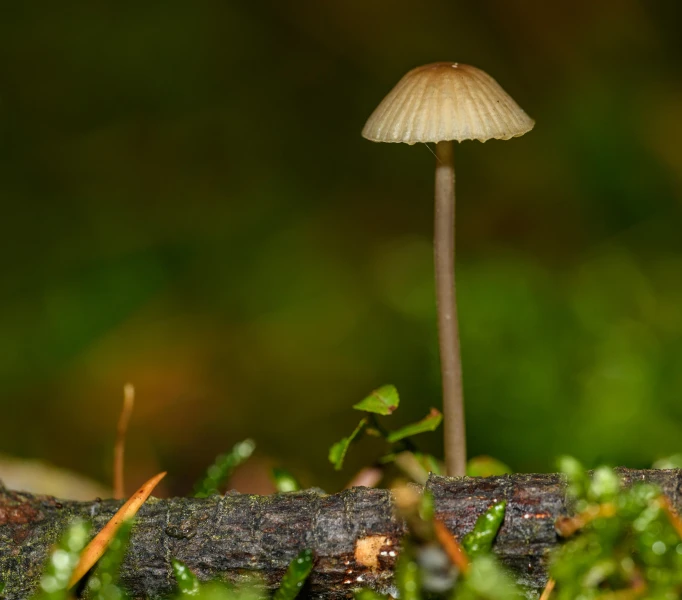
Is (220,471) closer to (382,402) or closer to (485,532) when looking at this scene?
(382,402)

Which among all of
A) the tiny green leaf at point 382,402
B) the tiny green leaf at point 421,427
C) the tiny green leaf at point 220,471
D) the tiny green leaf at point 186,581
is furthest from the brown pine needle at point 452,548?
the tiny green leaf at point 220,471

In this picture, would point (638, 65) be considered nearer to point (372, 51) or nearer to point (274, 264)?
point (372, 51)

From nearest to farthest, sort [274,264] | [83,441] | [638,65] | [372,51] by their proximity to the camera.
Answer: [83,441] → [274,264] → [638,65] → [372,51]

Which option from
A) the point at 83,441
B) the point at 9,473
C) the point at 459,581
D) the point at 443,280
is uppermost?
the point at 443,280

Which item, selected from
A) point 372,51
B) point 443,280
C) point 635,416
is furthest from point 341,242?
point 443,280

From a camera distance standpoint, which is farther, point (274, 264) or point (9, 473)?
point (274, 264)

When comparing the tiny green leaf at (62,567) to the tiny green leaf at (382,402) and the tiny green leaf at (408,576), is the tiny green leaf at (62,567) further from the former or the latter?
the tiny green leaf at (382,402)
